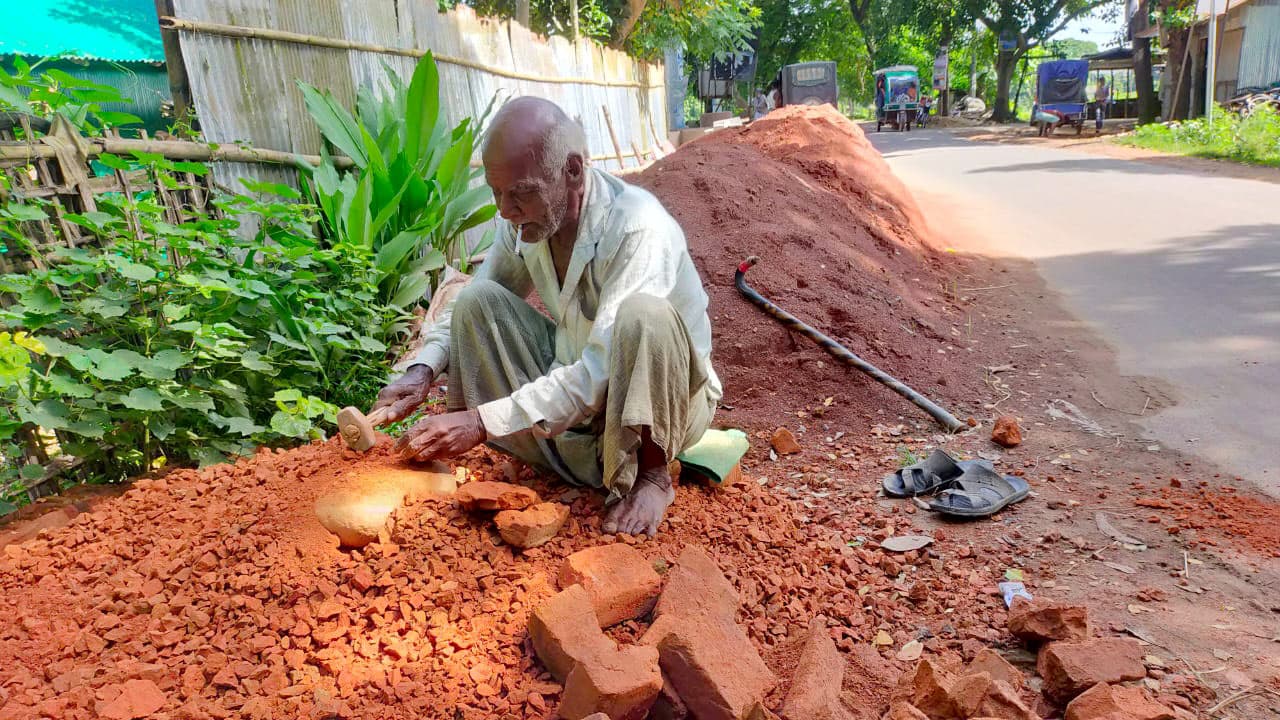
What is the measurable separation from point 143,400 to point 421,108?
2.75 meters

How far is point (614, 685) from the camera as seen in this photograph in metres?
1.58

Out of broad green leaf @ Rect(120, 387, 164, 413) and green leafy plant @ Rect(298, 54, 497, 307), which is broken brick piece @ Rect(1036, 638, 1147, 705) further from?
green leafy plant @ Rect(298, 54, 497, 307)

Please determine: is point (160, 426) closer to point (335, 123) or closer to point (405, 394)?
point (405, 394)

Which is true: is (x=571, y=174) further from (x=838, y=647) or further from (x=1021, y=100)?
(x=1021, y=100)

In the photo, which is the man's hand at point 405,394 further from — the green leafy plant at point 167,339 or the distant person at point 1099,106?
the distant person at point 1099,106

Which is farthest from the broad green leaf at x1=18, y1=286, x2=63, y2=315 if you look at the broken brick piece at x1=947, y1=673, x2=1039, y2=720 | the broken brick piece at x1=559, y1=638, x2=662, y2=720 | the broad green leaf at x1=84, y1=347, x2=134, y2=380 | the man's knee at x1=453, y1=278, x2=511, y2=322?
the broken brick piece at x1=947, y1=673, x2=1039, y2=720

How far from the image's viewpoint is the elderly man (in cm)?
215

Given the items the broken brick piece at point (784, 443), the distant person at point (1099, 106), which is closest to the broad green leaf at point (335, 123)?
the broken brick piece at point (784, 443)

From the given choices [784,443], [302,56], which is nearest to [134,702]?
[784,443]

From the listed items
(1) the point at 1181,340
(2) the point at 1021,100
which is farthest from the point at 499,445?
(2) the point at 1021,100

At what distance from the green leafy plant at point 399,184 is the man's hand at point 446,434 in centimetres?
185

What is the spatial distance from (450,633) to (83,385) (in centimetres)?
158

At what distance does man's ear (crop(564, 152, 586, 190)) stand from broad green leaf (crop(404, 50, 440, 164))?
2.74 m

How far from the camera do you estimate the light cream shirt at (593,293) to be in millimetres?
2162
